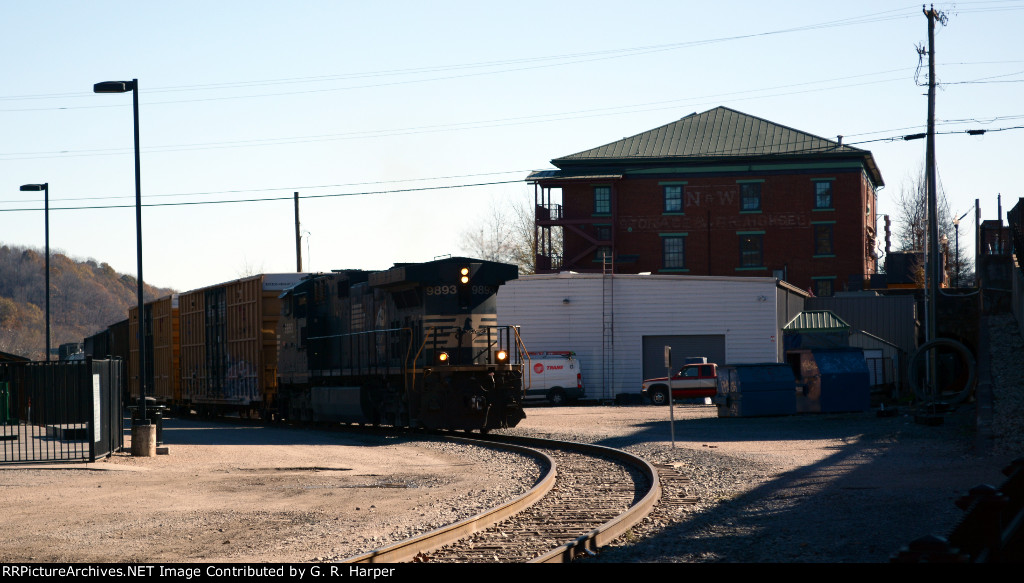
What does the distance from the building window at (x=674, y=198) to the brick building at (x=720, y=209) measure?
0.19 feet

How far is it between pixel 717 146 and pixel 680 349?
21.6m

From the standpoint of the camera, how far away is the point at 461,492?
13.4m

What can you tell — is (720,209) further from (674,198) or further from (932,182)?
(932,182)

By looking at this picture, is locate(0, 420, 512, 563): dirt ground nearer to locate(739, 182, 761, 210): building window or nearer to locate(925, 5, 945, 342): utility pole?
locate(925, 5, 945, 342): utility pole

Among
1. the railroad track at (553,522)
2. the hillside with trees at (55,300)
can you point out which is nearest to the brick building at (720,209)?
the railroad track at (553,522)

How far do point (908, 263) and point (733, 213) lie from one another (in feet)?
47.3

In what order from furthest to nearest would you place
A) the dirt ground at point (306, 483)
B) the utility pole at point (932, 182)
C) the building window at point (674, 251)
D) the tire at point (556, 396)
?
the building window at point (674, 251) < the tire at point (556, 396) < the utility pole at point (932, 182) < the dirt ground at point (306, 483)

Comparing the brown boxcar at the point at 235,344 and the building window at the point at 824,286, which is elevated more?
the building window at the point at 824,286

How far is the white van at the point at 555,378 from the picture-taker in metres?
41.4

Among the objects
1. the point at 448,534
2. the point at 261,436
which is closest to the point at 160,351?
the point at 261,436

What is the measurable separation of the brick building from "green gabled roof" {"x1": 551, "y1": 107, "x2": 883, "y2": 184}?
0.27ft

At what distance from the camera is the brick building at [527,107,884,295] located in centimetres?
5950

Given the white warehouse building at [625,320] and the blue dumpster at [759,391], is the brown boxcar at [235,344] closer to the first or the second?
the blue dumpster at [759,391]

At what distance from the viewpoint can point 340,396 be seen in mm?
25344
